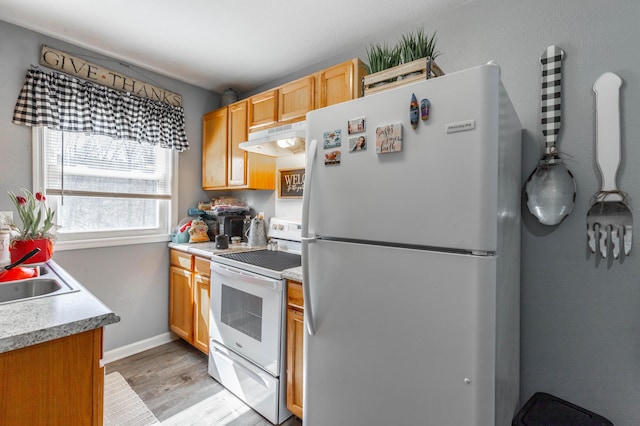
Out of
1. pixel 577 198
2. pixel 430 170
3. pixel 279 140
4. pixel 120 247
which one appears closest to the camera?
pixel 430 170

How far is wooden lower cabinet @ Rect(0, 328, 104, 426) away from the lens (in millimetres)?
855

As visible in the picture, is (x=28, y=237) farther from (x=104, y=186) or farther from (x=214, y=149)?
(x=214, y=149)

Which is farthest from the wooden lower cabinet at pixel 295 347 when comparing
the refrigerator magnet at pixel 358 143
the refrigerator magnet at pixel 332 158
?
the refrigerator magnet at pixel 358 143

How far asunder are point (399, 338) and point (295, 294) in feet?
2.53

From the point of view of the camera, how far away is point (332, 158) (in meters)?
1.27

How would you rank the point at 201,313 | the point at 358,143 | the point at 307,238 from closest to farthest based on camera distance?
1. the point at 358,143
2. the point at 307,238
3. the point at 201,313

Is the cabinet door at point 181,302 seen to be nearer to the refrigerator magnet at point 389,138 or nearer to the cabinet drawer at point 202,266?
the cabinet drawer at point 202,266

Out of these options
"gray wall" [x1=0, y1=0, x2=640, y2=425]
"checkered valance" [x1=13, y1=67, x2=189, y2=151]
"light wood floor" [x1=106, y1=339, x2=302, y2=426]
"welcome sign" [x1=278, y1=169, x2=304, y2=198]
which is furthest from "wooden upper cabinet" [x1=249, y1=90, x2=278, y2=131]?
"light wood floor" [x1=106, y1=339, x2=302, y2=426]

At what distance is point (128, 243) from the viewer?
8.55 feet

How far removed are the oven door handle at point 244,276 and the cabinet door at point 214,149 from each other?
0.93m

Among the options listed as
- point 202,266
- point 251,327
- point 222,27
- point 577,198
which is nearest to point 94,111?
point 222,27

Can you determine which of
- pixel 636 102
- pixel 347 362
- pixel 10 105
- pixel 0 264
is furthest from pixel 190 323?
pixel 636 102

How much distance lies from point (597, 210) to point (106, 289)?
329 cm

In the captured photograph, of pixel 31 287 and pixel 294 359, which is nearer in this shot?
pixel 31 287
